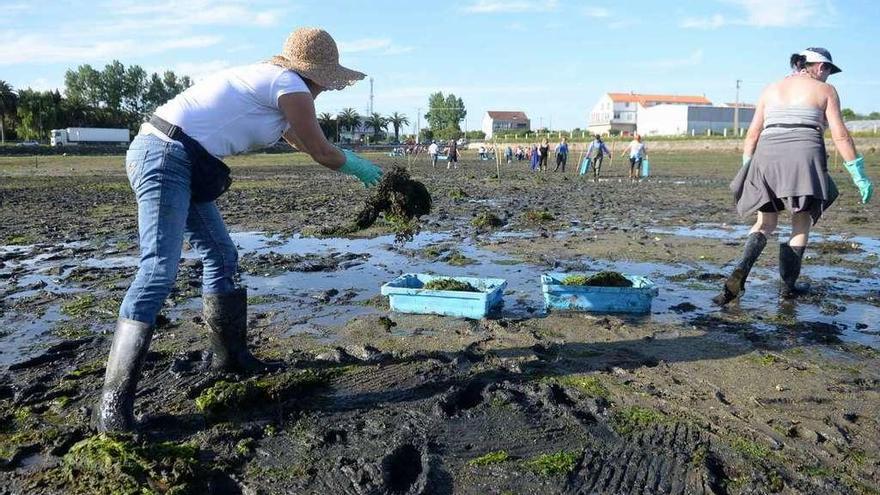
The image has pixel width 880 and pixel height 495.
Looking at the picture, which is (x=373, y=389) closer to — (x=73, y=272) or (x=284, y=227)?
(x=73, y=272)

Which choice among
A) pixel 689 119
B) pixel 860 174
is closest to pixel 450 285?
pixel 860 174

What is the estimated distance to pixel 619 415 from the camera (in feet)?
11.8

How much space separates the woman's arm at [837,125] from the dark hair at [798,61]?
11.9 inches

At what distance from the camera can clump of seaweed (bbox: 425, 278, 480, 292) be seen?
5.81 metres

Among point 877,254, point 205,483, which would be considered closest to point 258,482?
point 205,483

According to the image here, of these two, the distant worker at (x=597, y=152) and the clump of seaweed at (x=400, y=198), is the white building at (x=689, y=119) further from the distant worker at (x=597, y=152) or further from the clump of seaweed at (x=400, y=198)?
the clump of seaweed at (x=400, y=198)

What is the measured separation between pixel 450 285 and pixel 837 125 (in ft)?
11.5

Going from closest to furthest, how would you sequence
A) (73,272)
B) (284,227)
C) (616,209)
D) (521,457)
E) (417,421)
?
(521,457), (417,421), (73,272), (284,227), (616,209)

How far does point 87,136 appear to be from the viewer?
262ft

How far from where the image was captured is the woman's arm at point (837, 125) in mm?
5723

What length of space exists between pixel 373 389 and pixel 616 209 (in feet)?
37.4

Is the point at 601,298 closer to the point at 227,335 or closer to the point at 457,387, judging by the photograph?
the point at 457,387

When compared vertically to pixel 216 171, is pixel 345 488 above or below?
below

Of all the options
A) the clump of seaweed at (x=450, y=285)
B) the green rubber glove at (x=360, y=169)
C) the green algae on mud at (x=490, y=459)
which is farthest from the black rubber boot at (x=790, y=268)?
the green algae on mud at (x=490, y=459)
